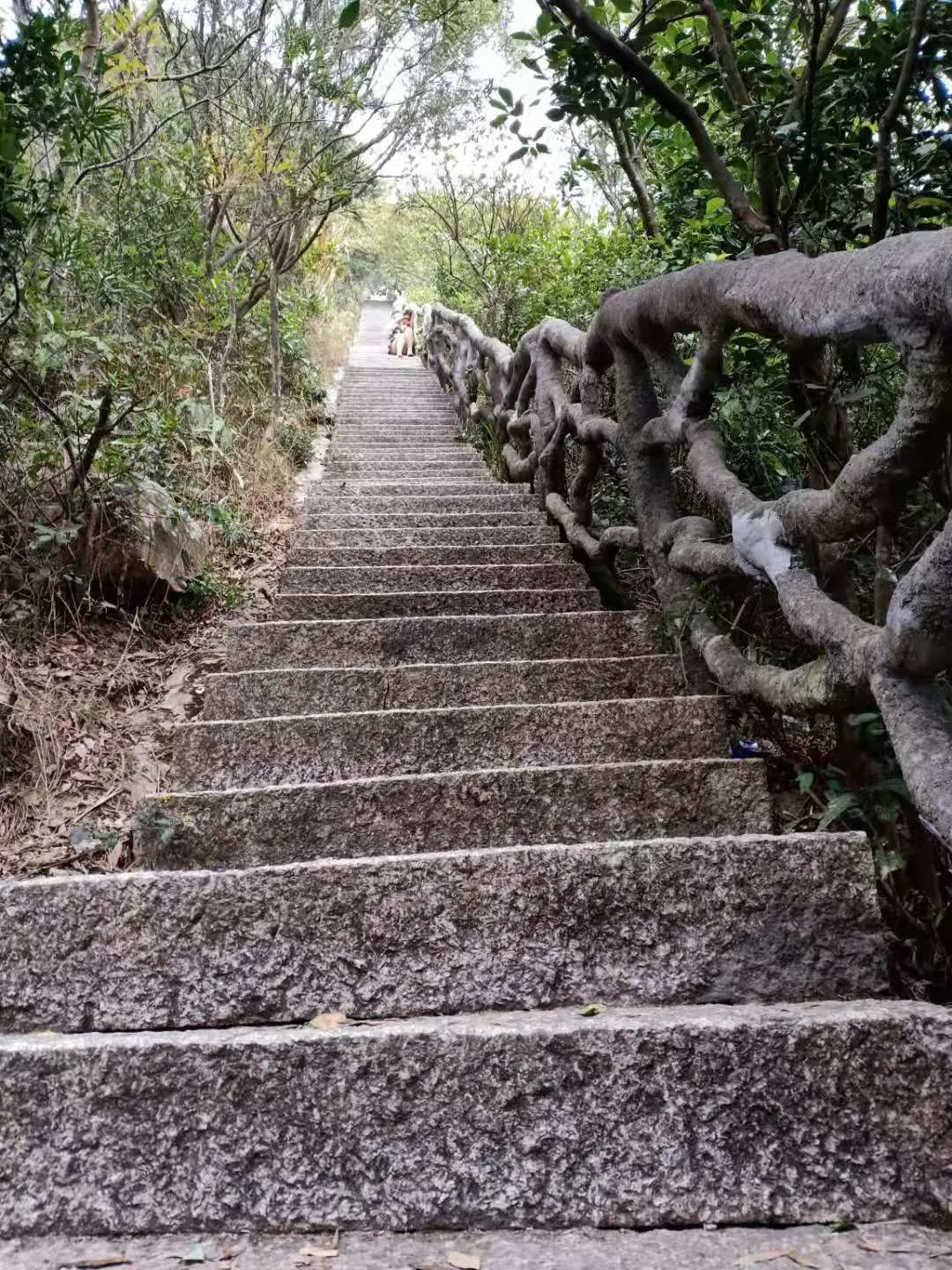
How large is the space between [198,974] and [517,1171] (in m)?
0.61

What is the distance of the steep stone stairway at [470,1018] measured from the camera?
1249 millimetres

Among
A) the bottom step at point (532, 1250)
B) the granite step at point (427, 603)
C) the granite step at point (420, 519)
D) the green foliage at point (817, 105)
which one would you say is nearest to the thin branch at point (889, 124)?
the green foliage at point (817, 105)

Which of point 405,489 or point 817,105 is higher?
point 817,105

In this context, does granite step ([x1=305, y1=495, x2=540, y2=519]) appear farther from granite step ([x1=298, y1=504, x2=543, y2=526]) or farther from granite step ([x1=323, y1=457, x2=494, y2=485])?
granite step ([x1=323, y1=457, x2=494, y2=485])

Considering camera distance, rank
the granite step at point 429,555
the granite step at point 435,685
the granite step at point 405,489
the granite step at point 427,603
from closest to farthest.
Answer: the granite step at point 435,685 < the granite step at point 427,603 < the granite step at point 429,555 < the granite step at point 405,489

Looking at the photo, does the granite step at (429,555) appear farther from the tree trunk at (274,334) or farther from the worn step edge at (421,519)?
the tree trunk at (274,334)

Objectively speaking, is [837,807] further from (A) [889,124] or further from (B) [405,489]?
(B) [405,489]

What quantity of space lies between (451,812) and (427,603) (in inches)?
59.6

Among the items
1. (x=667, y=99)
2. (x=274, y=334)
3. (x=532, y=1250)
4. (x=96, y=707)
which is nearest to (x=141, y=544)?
(x=96, y=707)

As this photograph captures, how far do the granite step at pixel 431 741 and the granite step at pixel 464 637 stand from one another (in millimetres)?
701

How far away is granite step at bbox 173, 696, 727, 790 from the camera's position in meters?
2.37

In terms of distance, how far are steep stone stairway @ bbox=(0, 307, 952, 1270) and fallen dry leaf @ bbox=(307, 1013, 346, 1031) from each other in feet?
0.03

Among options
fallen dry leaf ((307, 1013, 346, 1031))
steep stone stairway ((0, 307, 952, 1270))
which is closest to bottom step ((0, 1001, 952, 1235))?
steep stone stairway ((0, 307, 952, 1270))

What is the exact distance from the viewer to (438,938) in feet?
5.13
